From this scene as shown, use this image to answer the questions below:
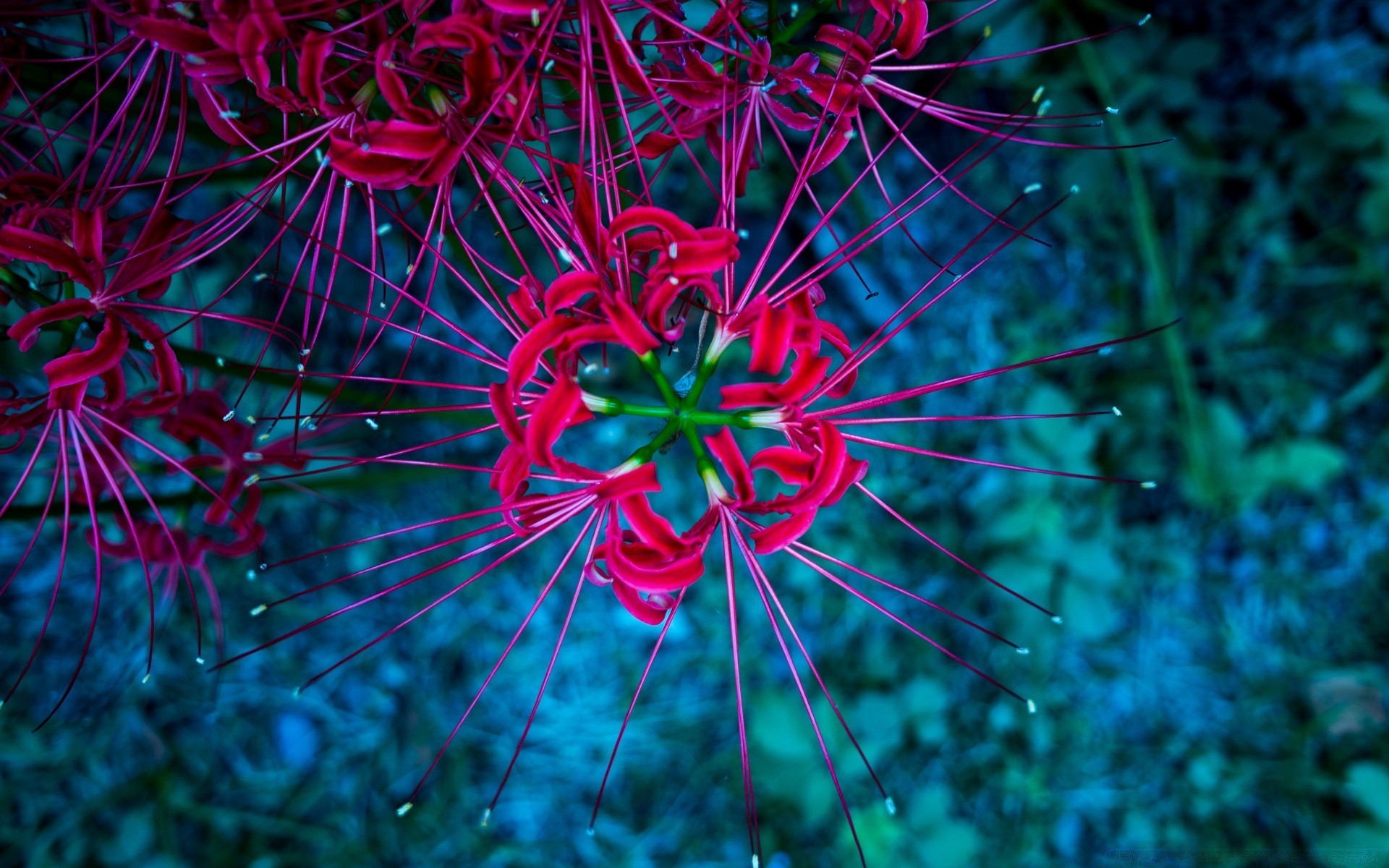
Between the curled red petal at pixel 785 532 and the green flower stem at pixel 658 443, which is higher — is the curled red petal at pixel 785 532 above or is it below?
below

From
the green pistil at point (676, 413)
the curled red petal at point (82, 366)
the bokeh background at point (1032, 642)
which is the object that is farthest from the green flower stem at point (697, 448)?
the bokeh background at point (1032, 642)

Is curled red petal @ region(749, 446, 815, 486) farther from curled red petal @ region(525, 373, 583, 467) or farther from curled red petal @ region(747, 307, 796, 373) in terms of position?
curled red petal @ region(525, 373, 583, 467)

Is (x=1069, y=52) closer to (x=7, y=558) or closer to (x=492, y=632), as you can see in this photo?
(x=492, y=632)

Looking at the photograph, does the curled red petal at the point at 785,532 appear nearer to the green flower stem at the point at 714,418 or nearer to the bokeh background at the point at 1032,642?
the green flower stem at the point at 714,418

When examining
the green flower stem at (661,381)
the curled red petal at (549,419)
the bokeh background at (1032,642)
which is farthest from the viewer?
the bokeh background at (1032,642)

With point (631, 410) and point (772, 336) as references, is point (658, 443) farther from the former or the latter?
point (772, 336)

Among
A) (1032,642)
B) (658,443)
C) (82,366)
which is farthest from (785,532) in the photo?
(1032,642)

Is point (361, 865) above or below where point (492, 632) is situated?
below

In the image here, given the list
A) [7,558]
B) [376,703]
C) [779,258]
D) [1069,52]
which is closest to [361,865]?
[376,703]

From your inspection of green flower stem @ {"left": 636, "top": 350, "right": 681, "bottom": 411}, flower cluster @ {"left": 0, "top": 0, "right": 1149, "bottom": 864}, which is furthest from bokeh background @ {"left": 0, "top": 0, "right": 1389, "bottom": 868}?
green flower stem @ {"left": 636, "top": 350, "right": 681, "bottom": 411}
